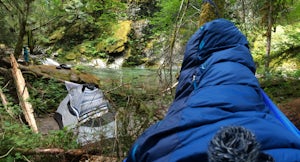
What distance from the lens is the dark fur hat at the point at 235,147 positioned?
0.78 m

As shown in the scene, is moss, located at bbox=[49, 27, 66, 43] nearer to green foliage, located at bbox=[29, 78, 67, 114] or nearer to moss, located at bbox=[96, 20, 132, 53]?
moss, located at bbox=[96, 20, 132, 53]

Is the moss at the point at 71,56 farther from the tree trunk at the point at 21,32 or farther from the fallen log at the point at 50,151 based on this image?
the fallen log at the point at 50,151

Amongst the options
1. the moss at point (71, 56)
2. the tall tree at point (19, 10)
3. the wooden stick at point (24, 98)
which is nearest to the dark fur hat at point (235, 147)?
the wooden stick at point (24, 98)

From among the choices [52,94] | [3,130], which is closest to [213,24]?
[3,130]

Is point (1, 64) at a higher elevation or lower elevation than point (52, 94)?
higher

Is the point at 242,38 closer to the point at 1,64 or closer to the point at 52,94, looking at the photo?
the point at 52,94

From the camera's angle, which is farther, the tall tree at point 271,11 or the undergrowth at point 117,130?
the tall tree at point 271,11

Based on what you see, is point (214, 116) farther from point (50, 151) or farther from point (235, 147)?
point (50, 151)

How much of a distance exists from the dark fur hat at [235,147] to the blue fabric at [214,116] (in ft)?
0.64

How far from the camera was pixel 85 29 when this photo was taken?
20875mm

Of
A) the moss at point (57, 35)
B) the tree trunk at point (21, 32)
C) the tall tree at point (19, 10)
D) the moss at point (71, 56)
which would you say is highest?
the tall tree at point (19, 10)

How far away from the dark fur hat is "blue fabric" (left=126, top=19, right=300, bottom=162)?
0.64ft

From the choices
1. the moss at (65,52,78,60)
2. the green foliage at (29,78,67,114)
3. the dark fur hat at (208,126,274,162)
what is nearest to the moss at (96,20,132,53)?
the moss at (65,52,78,60)

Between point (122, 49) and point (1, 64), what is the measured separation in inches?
490
